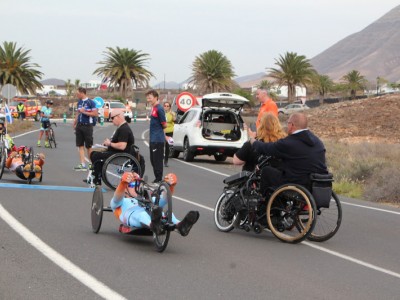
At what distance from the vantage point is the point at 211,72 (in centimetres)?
9100

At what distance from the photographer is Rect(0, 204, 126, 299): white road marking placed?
255 inches

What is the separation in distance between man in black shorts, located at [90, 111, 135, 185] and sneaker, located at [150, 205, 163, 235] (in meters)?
5.89

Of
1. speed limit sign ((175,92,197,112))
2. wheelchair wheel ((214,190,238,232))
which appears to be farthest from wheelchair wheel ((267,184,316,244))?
speed limit sign ((175,92,197,112))

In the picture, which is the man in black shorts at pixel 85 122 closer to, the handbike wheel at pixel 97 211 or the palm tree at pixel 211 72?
the handbike wheel at pixel 97 211

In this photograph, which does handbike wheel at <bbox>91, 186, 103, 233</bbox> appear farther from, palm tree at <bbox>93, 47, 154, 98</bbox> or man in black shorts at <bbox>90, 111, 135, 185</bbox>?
palm tree at <bbox>93, 47, 154, 98</bbox>

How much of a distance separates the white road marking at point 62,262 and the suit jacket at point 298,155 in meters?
3.05

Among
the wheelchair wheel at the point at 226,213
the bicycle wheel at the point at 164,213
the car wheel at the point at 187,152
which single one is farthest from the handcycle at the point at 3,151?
the car wheel at the point at 187,152

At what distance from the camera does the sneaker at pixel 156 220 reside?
7.89 m

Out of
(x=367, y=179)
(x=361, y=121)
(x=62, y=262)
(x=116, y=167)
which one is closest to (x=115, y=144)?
(x=116, y=167)

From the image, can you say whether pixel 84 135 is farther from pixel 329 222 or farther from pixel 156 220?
pixel 156 220

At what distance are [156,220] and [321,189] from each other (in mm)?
2382

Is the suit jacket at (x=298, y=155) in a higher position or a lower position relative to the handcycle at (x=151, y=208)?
higher

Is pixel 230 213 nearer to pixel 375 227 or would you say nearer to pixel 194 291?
pixel 375 227

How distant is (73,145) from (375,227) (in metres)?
19.7
